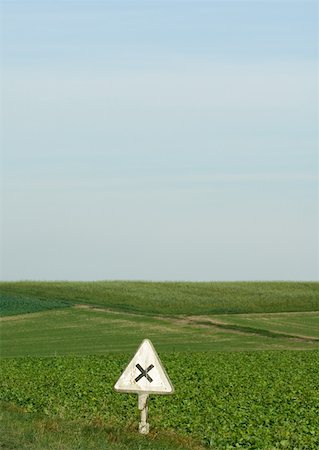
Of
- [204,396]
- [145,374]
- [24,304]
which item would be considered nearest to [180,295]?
[24,304]

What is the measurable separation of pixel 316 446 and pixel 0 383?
13.8 meters

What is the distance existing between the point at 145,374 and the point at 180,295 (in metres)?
62.9

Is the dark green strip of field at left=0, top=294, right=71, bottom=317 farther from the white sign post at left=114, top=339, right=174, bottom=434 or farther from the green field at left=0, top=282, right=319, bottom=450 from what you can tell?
the white sign post at left=114, top=339, right=174, bottom=434

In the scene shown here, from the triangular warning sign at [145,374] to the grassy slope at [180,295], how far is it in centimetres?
4976

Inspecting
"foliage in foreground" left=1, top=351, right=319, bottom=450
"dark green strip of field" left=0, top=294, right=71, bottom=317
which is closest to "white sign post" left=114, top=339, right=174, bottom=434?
"foliage in foreground" left=1, top=351, right=319, bottom=450

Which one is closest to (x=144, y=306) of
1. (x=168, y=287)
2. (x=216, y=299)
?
(x=216, y=299)

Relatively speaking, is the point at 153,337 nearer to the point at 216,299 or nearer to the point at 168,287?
the point at 216,299

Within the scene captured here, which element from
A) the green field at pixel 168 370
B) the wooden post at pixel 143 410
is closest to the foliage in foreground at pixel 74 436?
the green field at pixel 168 370

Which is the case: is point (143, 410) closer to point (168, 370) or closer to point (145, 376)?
point (145, 376)

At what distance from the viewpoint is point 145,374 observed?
65.2ft

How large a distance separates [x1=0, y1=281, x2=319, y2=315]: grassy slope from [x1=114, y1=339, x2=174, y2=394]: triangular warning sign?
49.8 m

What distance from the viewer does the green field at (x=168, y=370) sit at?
67.6 ft

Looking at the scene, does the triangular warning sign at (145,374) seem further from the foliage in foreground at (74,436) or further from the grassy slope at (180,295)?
the grassy slope at (180,295)

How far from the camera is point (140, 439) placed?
19266mm
